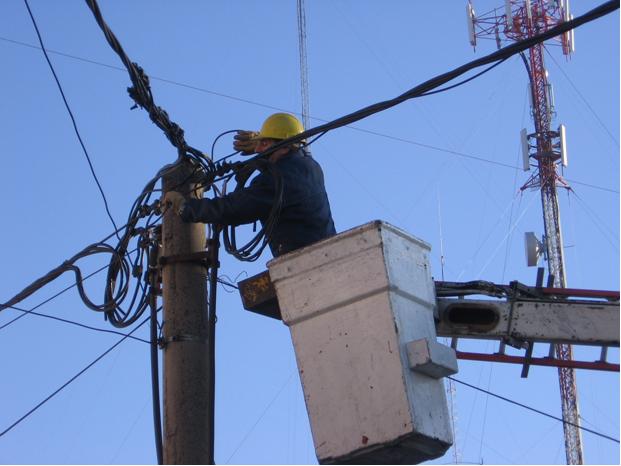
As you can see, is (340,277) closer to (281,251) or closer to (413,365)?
(413,365)

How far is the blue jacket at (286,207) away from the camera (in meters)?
7.35

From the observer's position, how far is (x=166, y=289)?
7.32 m

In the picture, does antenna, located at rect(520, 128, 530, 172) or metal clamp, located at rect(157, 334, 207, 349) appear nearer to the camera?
metal clamp, located at rect(157, 334, 207, 349)

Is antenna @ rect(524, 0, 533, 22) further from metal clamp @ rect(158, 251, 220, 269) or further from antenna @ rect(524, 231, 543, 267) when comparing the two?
metal clamp @ rect(158, 251, 220, 269)

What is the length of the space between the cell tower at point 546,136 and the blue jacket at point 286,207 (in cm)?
1395

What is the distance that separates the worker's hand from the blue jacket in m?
0.08

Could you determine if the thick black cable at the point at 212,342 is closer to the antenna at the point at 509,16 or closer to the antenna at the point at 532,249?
the antenna at the point at 532,249

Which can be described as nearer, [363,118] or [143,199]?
[363,118]

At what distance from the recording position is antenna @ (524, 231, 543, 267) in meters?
20.3

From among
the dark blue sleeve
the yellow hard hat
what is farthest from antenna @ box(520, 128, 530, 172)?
the dark blue sleeve

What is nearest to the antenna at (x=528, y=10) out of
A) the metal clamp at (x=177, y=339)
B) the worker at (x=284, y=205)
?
the worker at (x=284, y=205)

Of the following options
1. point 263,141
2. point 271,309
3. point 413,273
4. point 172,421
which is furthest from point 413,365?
point 263,141

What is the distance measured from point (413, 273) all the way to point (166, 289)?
161 cm

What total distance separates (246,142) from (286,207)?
2.36ft
